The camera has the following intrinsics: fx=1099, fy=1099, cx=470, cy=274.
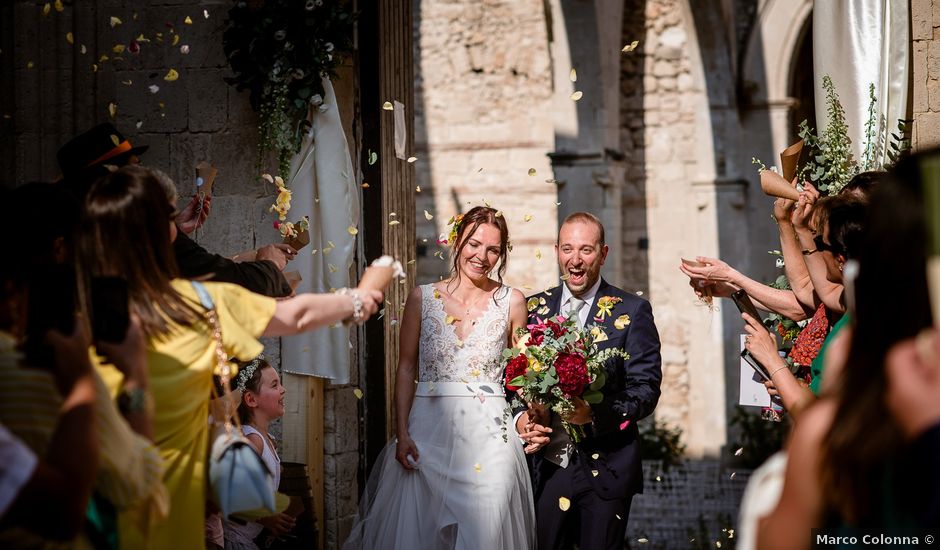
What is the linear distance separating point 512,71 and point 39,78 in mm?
7134

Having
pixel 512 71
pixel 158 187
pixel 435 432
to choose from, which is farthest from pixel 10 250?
pixel 512 71

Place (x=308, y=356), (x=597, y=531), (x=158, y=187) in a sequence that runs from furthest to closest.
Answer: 1. (x=308, y=356)
2. (x=597, y=531)
3. (x=158, y=187)

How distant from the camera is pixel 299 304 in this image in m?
3.42

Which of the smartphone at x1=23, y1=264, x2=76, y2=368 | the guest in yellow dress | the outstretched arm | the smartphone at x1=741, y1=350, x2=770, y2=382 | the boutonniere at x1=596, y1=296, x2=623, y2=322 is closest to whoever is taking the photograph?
the smartphone at x1=23, y1=264, x2=76, y2=368

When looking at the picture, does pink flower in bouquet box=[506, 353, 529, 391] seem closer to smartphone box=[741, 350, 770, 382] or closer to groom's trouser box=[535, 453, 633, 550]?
groom's trouser box=[535, 453, 633, 550]

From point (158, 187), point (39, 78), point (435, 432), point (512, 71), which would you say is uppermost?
point (512, 71)

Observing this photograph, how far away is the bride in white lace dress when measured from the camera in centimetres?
501

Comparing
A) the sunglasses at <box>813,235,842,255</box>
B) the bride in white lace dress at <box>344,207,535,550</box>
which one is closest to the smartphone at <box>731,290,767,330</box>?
the sunglasses at <box>813,235,842,255</box>

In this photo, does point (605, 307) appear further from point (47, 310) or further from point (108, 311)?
point (47, 310)

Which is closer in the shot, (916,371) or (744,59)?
(916,371)

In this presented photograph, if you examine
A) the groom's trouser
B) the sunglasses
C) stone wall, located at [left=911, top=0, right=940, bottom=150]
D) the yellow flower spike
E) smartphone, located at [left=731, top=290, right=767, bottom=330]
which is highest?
stone wall, located at [left=911, top=0, right=940, bottom=150]

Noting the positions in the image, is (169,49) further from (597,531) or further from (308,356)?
(597,531)

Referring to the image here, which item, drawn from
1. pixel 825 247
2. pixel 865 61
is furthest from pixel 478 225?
pixel 865 61

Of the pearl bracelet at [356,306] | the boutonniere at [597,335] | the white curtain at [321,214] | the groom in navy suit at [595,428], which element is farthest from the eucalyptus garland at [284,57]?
the pearl bracelet at [356,306]
